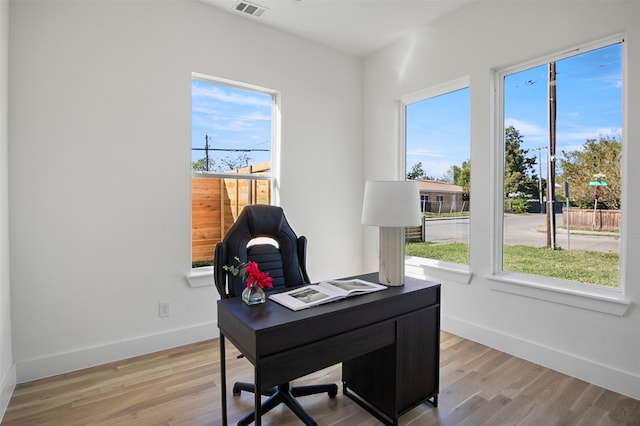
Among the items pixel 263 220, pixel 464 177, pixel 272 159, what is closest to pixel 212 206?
pixel 272 159

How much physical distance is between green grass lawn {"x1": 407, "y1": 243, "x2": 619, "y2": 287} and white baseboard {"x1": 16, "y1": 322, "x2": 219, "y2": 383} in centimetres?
253

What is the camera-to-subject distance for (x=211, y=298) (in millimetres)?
3150

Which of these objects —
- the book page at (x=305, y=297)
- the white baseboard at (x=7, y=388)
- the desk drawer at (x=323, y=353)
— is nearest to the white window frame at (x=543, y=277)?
the desk drawer at (x=323, y=353)

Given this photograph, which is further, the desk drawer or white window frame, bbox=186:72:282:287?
white window frame, bbox=186:72:282:287

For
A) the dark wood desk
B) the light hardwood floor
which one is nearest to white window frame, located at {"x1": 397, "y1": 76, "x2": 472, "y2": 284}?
the light hardwood floor

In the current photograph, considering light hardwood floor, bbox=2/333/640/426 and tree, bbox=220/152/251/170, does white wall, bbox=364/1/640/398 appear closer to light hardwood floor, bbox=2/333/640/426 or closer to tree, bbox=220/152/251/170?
light hardwood floor, bbox=2/333/640/426

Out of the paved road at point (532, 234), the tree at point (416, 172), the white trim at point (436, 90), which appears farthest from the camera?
the tree at point (416, 172)

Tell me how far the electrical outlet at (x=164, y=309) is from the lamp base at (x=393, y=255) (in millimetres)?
1848

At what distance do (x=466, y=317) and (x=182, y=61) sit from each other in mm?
3286

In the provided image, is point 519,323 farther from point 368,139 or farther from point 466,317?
point 368,139

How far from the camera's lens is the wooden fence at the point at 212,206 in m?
3.16

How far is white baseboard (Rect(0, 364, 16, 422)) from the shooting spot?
6.71ft

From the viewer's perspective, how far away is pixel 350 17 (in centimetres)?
324

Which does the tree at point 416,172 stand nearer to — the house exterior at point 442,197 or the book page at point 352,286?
the house exterior at point 442,197
